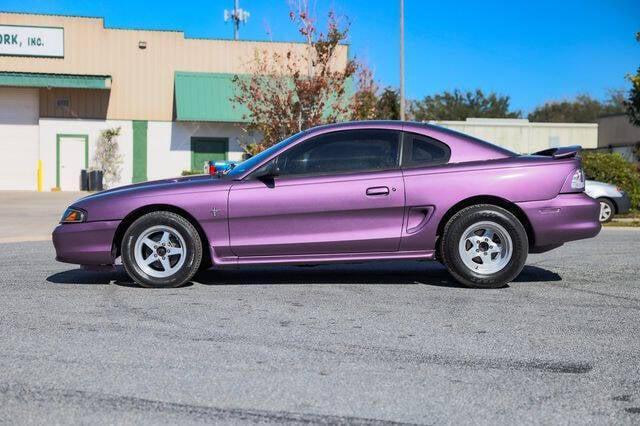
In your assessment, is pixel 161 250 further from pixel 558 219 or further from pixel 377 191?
pixel 558 219

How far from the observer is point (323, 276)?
8.16m

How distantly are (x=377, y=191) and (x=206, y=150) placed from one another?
28246 millimetres

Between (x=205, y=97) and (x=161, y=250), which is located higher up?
(x=205, y=97)

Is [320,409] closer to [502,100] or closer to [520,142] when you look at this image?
[520,142]

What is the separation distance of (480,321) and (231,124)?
29.7 m

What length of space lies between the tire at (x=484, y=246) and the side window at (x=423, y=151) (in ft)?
1.78

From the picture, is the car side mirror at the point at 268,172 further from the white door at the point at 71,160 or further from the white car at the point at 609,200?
the white door at the point at 71,160

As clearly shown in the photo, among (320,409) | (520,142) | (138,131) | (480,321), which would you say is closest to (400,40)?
(520,142)

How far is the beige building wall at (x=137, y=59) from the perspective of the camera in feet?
110

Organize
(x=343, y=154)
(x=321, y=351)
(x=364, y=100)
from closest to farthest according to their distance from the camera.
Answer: (x=321, y=351) < (x=343, y=154) < (x=364, y=100)

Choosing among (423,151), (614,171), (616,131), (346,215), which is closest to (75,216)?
(346,215)

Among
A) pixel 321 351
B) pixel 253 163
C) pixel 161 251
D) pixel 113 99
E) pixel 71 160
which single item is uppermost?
pixel 113 99

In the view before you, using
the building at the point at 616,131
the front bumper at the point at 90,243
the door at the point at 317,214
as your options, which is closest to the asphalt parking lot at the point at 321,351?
the front bumper at the point at 90,243

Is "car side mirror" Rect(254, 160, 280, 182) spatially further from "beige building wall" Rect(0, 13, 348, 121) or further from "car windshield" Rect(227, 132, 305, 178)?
"beige building wall" Rect(0, 13, 348, 121)
